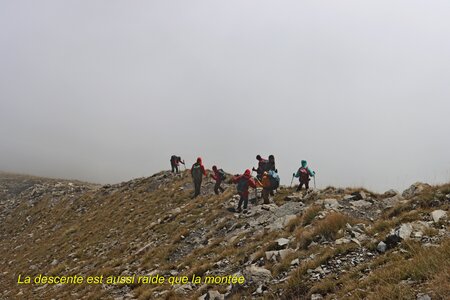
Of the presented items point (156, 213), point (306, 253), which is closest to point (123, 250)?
point (156, 213)

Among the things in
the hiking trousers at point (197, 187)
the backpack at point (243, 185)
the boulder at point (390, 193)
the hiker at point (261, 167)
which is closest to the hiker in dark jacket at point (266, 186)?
the backpack at point (243, 185)

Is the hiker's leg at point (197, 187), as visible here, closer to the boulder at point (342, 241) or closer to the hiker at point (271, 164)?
the hiker at point (271, 164)

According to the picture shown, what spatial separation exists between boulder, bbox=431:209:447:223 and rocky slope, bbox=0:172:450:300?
5 centimetres

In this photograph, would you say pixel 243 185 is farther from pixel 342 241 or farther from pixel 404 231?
pixel 404 231

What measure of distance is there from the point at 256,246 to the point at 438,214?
6.46 meters

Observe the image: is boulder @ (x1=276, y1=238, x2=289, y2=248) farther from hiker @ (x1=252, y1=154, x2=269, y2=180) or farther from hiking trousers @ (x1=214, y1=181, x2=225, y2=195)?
hiking trousers @ (x1=214, y1=181, x2=225, y2=195)

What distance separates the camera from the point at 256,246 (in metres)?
13.5

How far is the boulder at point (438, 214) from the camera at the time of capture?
33.8 feet

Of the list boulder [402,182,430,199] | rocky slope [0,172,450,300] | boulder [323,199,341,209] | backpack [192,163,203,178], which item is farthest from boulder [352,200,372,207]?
backpack [192,163,203,178]

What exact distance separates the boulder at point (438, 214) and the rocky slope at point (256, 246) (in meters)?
0.05

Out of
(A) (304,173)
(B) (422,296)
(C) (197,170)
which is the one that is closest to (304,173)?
(A) (304,173)

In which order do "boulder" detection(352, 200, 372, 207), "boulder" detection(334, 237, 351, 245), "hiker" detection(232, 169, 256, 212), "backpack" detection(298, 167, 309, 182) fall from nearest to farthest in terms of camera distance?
"boulder" detection(334, 237, 351, 245), "boulder" detection(352, 200, 372, 207), "hiker" detection(232, 169, 256, 212), "backpack" detection(298, 167, 309, 182)

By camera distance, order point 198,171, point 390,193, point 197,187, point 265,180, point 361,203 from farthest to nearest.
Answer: point 197,187 < point 198,171 < point 265,180 < point 390,193 < point 361,203

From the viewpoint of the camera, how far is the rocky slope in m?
8.21
